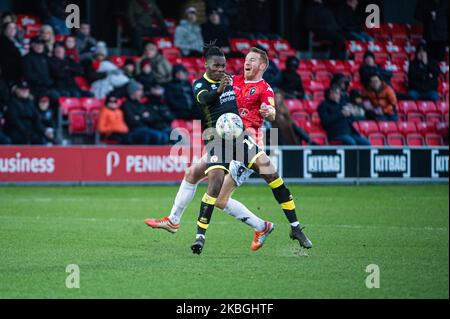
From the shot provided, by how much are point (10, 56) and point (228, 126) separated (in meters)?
11.1

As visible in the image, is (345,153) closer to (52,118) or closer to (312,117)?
(312,117)

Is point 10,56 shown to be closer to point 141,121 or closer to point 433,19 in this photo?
point 141,121

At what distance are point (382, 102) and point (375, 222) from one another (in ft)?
37.3

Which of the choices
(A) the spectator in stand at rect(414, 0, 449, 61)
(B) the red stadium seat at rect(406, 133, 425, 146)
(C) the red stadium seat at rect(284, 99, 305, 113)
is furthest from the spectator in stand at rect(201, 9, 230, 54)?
(A) the spectator in stand at rect(414, 0, 449, 61)

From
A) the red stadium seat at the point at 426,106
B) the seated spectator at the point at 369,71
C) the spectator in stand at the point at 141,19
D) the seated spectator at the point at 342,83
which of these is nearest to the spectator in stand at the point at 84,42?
the spectator in stand at the point at 141,19

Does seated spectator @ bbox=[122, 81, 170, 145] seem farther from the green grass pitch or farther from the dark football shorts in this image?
the dark football shorts

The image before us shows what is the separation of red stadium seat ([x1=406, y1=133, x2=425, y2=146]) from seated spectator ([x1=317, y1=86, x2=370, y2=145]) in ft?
6.26

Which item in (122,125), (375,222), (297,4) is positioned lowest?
(375,222)

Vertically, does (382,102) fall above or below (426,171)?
above

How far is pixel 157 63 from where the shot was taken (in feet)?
72.2

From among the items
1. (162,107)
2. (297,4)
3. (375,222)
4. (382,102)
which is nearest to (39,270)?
(375,222)

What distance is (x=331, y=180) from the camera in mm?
21422

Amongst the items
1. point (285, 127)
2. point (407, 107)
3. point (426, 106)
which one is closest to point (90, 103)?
point (285, 127)

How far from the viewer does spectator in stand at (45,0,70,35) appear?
22391 mm
